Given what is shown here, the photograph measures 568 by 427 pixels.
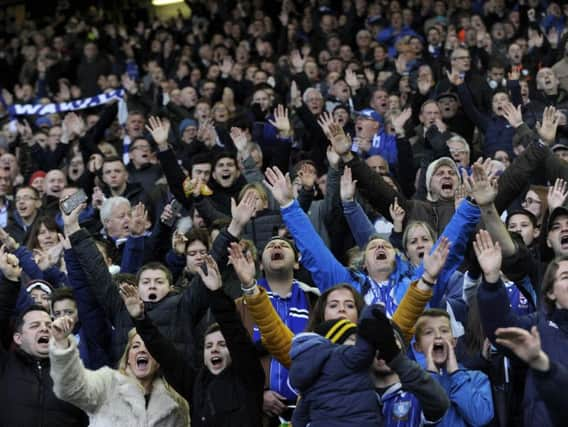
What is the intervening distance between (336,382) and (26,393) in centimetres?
228

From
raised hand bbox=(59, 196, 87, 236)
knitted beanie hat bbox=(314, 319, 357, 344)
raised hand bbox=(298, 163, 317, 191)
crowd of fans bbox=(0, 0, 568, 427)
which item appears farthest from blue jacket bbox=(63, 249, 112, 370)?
knitted beanie hat bbox=(314, 319, 357, 344)

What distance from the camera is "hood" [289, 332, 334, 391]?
543 cm

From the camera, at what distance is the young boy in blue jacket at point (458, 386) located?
5824mm

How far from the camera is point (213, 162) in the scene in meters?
10.2

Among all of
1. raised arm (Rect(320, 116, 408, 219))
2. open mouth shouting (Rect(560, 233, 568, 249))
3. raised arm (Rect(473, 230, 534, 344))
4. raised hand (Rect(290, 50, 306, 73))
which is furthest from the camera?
raised hand (Rect(290, 50, 306, 73))

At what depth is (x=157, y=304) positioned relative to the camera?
721 centimetres

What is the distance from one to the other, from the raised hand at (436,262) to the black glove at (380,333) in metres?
0.74

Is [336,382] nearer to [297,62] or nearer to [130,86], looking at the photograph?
[297,62]

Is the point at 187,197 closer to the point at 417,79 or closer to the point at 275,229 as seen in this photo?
the point at 275,229

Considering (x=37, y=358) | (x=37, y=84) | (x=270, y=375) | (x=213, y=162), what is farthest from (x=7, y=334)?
(x=37, y=84)

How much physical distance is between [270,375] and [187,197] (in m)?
3.26

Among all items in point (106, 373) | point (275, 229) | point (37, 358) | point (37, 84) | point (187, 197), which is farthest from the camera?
point (37, 84)

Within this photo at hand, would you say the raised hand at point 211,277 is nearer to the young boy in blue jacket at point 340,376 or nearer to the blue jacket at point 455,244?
the young boy in blue jacket at point 340,376

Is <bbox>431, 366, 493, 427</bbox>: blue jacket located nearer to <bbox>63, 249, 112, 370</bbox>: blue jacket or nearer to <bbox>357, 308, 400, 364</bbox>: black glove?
<bbox>357, 308, 400, 364</bbox>: black glove
